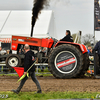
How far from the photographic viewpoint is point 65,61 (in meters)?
9.74

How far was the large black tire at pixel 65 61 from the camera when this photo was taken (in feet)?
31.6

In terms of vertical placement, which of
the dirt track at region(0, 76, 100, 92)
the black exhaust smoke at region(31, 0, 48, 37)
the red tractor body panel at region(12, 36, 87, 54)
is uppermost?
the black exhaust smoke at region(31, 0, 48, 37)

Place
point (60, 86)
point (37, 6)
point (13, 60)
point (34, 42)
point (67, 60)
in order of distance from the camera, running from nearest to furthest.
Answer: point (60, 86), point (67, 60), point (34, 42), point (37, 6), point (13, 60)

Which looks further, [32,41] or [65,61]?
[32,41]

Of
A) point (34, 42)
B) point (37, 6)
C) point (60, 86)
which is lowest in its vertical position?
point (60, 86)

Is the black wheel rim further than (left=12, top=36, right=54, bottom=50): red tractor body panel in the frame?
No

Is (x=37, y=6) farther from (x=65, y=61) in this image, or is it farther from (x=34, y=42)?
(x=65, y=61)

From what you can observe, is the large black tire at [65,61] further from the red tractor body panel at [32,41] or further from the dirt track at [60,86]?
the dirt track at [60,86]

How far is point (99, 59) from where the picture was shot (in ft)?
32.3

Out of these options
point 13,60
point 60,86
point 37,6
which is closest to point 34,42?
point 13,60

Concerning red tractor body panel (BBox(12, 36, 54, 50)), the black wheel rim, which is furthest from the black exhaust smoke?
the black wheel rim

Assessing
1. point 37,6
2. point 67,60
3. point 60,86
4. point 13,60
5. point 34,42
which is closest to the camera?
point 60,86

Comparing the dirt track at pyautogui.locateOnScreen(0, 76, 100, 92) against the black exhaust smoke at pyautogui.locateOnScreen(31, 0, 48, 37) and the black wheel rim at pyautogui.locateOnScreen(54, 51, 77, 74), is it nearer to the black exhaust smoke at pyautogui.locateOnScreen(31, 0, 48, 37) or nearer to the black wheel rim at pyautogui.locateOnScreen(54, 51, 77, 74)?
the black wheel rim at pyautogui.locateOnScreen(54, 51, 77, 74)

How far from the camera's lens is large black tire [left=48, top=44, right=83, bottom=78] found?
963 cm
